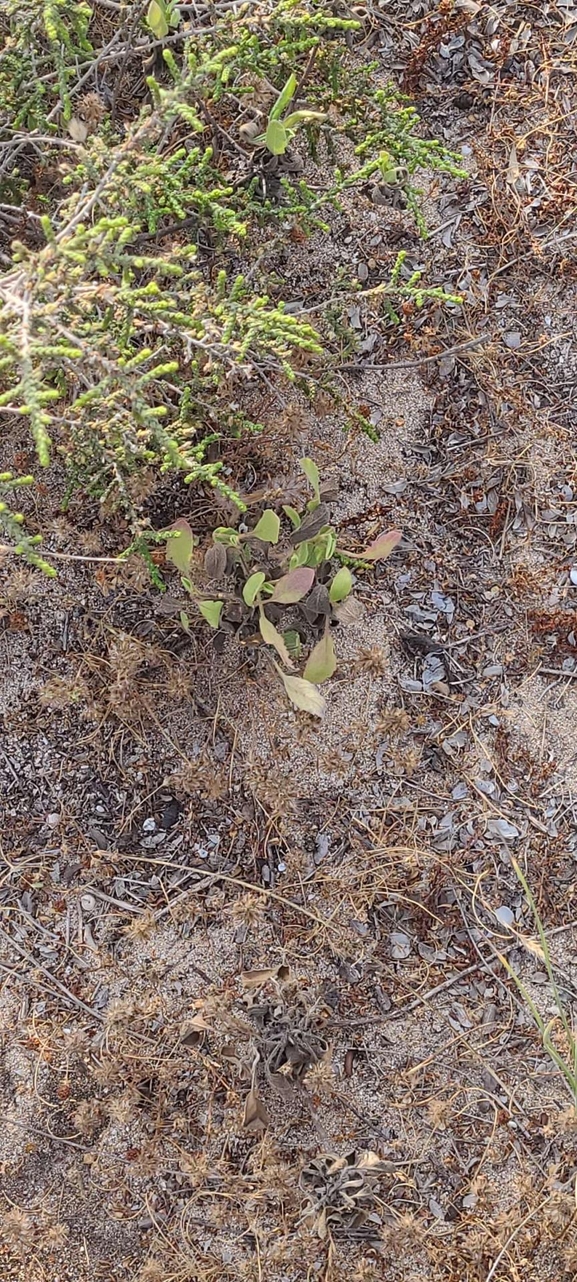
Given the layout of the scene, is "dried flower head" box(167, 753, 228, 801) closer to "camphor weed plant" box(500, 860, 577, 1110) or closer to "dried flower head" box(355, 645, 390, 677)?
"dried flower head" box(355, 645, 390, 677)

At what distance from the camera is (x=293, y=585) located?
2133 mm

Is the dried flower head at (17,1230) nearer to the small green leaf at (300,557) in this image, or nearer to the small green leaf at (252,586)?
the small green leaf at (252,586)

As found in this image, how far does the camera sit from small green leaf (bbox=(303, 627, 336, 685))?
2.20m

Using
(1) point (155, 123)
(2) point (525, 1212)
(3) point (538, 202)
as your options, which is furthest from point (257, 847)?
(3) point (538, 202)

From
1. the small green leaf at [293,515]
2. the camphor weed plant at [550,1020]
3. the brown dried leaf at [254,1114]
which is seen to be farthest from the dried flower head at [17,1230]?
the small green leaf at [293,515]

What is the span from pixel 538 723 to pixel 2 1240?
5.85 feet

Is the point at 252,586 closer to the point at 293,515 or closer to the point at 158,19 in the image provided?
the point at 293,515

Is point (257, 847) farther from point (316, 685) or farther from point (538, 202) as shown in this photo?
point (538, 202)

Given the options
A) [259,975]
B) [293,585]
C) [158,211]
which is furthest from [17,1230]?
[158,211]

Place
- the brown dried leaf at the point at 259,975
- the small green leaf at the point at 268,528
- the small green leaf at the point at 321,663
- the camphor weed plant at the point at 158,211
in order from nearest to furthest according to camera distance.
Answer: the camphor weed plant at the point at 158,211
the small green leaf at the point at 268,528
the small green leaf at the point at 321,663
the brown dried leaf at the point at 259,975

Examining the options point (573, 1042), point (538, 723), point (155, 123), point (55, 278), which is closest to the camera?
point (55, 278)

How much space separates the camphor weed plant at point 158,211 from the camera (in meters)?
1.61

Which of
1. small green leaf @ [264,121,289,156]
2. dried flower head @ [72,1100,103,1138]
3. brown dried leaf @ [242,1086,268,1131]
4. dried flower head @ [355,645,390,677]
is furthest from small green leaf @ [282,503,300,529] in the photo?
dried flower head @ [72,1100,103,1138]

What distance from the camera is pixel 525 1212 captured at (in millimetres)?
2307
